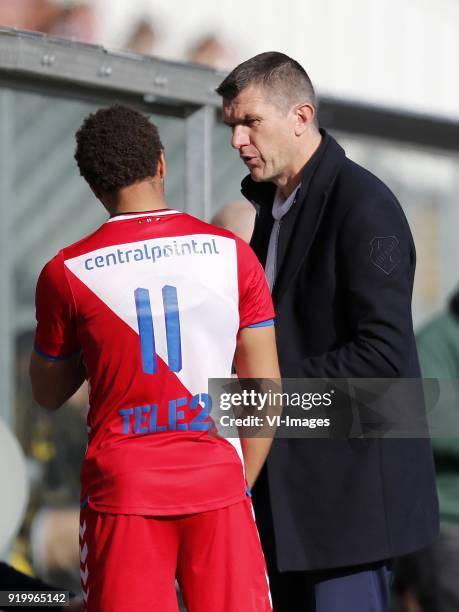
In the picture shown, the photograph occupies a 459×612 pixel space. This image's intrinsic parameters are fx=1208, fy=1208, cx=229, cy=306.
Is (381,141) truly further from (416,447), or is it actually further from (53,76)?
(416,447)

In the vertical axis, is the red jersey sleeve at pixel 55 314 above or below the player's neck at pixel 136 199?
below

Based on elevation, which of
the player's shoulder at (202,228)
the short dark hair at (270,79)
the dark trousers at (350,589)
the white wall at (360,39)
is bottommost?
the dark trousers at (350,589)

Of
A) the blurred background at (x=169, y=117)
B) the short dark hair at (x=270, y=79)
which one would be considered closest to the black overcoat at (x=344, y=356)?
the short dark hair at (x=270, y=79)

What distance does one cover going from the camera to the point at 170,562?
235 centimetres

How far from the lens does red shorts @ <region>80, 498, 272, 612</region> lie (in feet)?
7.59

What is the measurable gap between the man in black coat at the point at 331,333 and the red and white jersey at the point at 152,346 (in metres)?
0.24

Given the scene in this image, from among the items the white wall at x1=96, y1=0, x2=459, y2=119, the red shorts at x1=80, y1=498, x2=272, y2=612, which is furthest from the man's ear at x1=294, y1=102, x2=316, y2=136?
the white wall at x1=96, y1=0, x2=459, y2=119

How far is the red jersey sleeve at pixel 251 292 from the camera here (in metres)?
2.39

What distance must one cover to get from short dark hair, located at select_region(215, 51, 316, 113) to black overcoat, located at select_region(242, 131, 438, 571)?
15 cm

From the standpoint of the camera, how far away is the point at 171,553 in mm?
2354

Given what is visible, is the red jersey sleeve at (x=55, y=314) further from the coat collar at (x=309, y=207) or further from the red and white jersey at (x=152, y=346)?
the coat collar at (x=309, y=207)

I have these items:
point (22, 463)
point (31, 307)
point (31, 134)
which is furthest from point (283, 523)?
point (31, 134)

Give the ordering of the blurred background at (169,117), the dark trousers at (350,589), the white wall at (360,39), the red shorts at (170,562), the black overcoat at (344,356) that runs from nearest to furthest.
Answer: the red shorts at (170,562) → the black overcoat at (344,356) → the dark trousers at (350,589) → the blurred background at (169,117) → the white wall at (360,39)

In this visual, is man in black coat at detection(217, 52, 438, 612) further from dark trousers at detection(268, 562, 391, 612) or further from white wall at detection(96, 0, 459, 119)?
white wall at detection(96, 0, 459, 119)
